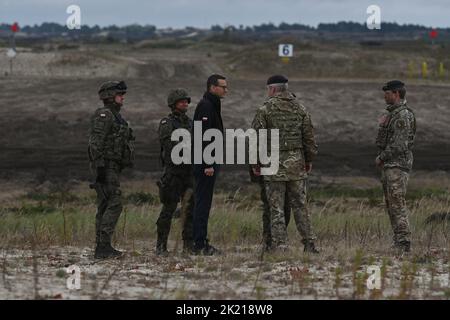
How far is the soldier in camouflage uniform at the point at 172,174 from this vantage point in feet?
40.3

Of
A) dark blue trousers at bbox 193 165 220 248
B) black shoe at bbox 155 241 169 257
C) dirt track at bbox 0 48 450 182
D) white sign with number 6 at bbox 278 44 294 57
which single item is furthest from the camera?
white sign with number 6 at bbox 278 44 294 57

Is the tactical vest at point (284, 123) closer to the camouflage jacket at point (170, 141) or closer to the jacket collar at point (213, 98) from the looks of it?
the jacket collar at point (213, 98)

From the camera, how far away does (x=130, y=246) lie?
43.8ft

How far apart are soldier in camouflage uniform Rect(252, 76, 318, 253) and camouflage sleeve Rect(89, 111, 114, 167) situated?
1665 millimetres

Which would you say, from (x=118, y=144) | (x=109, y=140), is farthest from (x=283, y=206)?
(x=109, y=140)

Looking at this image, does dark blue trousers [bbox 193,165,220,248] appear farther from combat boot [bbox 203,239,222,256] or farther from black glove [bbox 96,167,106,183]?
black glove [bbox 96,167,106,183]

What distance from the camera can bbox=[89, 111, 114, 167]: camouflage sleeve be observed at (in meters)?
11.7

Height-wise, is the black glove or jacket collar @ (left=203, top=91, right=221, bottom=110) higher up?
jacket collar @ (left=203, top=91, right=221, bottom=110)

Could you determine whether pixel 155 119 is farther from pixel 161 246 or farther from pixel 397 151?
pixel 397 151

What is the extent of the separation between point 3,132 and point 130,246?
19.4 metres

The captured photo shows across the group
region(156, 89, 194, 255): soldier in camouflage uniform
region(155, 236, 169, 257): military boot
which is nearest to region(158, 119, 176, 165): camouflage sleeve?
region(156, 89, 194, 255): soldier in camouflage uniform

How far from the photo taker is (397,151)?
12.3m

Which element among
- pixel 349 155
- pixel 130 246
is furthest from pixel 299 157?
pixel 349 155
